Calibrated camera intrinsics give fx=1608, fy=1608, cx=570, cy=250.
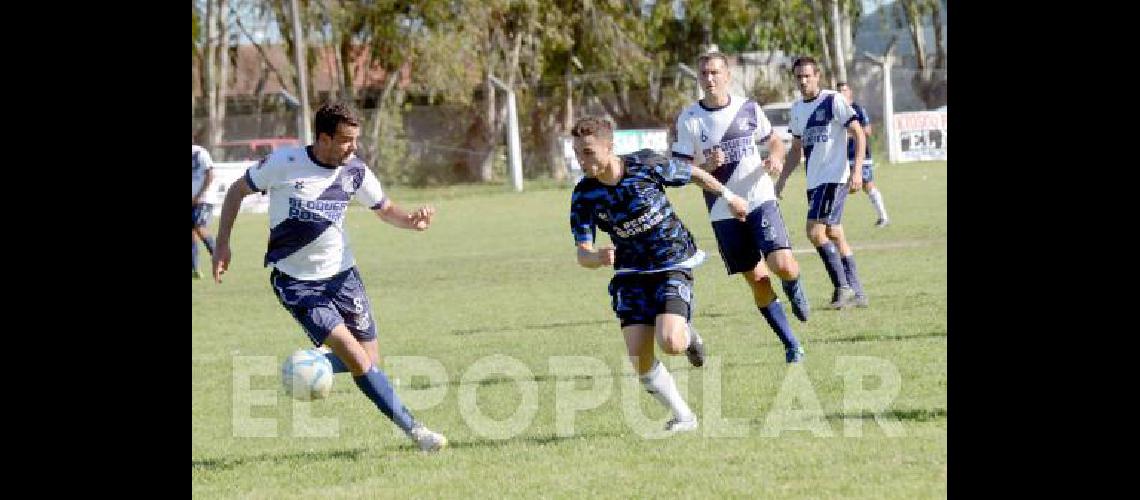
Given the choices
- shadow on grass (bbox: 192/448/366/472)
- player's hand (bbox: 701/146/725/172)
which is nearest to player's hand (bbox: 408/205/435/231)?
shadow on grass (bbox: 192/448/366/472)

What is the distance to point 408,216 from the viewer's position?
8.35 meters

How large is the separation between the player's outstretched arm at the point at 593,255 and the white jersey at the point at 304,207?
1257mm

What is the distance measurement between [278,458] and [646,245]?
6.95ft

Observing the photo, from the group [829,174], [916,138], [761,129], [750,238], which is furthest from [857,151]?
[916,138]

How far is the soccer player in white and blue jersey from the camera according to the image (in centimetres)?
797

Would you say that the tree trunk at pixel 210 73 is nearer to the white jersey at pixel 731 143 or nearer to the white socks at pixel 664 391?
the white jersey at pixel 731 143

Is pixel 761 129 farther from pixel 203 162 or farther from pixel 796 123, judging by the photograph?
pixel 203 162

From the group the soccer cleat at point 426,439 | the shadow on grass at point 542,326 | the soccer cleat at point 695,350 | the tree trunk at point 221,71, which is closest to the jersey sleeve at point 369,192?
the soccer cleat at point 426,439

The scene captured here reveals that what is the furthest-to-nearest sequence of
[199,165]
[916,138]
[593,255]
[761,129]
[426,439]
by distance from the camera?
1. [916,138]
2. [199,165]
3. [761,129]
4. [426,439]
5. [593,255]

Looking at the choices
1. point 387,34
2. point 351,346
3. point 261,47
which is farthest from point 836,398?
point 261,47
